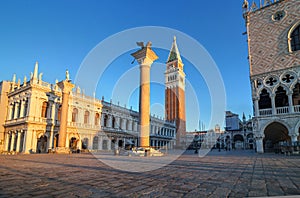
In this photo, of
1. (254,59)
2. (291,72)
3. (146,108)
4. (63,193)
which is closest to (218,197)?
(63,193)

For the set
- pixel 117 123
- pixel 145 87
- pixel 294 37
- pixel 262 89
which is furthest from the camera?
pixel 117 123

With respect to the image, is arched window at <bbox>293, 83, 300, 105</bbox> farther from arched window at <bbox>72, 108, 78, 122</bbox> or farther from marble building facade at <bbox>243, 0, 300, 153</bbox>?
arched window at <bbox>72, 108, 78, 122</bbox>

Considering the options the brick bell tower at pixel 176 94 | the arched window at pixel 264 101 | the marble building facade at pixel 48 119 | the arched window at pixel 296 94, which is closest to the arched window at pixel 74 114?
the marble building facade at pixel 48 119

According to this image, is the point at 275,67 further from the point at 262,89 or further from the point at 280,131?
the point at 280,131

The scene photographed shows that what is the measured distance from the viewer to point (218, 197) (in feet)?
10.4

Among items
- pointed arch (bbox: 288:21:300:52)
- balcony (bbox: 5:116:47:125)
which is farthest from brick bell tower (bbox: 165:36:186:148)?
pointed arch (bbox: 288:21:300:52)

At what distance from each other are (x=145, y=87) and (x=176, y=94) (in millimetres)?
49335

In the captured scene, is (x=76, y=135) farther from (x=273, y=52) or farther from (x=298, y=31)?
(x=298, y=31)

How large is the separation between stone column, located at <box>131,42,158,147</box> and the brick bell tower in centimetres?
4381

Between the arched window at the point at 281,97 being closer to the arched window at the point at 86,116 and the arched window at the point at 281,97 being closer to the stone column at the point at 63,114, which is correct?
the stone column at the point at 63,114

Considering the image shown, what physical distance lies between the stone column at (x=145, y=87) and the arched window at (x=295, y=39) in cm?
1603

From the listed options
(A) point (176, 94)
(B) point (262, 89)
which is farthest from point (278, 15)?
(A) point (176, 94)

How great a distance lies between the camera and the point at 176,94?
214ft

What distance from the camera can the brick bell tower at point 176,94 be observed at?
6156cm
